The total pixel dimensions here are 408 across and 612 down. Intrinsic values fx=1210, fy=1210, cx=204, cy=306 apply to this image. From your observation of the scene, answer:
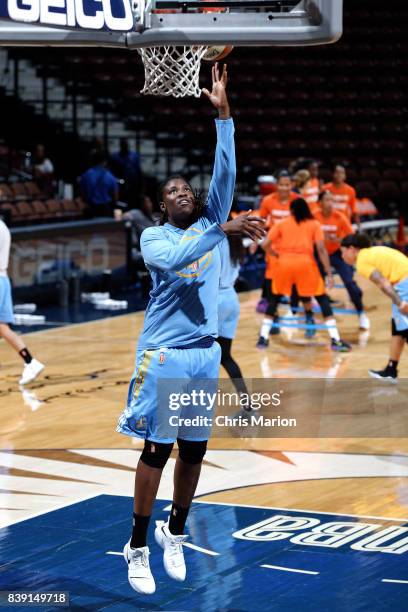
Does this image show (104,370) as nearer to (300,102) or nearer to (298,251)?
(298,251)

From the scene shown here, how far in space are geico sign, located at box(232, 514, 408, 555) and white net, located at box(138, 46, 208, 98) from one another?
237 centimetres

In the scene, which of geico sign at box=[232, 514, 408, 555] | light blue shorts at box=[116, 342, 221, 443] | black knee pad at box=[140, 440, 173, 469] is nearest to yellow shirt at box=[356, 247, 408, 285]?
geico sign at box=[232, 514, 408, 555]

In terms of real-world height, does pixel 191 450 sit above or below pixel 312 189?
below

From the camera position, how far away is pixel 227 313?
9094 mm

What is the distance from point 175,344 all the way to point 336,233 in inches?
329

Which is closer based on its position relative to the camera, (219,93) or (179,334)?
(219,93)

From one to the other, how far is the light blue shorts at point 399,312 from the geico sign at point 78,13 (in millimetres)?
4660

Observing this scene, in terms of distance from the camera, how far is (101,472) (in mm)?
7859

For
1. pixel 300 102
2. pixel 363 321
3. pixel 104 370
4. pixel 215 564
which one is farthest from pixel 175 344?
pixel 300 102

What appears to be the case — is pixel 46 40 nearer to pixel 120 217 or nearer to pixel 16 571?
pixel 16 571

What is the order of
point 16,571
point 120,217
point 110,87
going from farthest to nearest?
point 110,87 → point 120,217 → point 16,571

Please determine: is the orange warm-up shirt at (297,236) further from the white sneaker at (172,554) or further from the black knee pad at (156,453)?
the black knee pad at (156,453)

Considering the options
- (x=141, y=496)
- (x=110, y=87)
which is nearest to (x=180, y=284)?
(x=141, y=496)

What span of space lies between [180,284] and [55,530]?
189 cm
